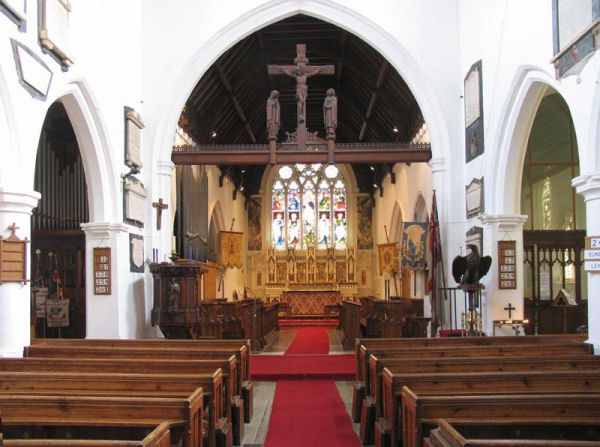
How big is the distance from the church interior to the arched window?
335 centimetres

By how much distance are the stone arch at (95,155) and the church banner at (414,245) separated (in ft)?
14.3

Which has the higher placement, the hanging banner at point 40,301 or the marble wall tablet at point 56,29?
the marble wall tablet at point 56,29

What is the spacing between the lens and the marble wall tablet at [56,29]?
6.17 m

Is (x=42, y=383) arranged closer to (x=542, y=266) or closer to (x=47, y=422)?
(x=47, y=422)

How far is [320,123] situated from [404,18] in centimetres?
1008

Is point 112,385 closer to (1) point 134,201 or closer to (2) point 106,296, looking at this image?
(2) point 106,296

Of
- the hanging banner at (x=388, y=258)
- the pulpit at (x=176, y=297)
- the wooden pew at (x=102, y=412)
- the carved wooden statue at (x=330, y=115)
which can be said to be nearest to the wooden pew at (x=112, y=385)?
the wooden pew at (x=102, y=412)

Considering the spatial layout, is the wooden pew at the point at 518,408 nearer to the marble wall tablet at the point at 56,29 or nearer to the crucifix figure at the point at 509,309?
the marble wall tablet at the point at 56,29

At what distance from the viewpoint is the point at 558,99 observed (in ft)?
36.5

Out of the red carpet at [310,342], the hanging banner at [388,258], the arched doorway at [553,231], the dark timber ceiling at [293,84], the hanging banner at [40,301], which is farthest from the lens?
the hanging banner at [388,258]

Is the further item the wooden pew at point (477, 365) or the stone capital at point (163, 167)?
the stone capital at point (163, 167)

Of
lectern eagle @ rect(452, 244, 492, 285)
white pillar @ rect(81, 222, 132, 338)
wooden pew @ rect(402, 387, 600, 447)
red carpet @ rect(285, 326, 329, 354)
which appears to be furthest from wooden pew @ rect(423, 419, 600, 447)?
red carpet @ rect(285, 326, 329, 354)

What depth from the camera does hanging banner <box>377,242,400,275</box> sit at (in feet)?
52.4

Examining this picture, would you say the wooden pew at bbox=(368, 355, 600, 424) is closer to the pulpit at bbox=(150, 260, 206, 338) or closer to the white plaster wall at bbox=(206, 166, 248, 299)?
the pulpit at bbox=(150, 260, 206, 338)
